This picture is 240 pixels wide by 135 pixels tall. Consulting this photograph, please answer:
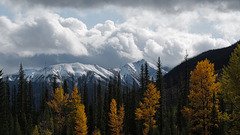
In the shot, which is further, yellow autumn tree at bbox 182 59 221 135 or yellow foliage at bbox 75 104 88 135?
yellow foliage at bbox 75 104 88 135

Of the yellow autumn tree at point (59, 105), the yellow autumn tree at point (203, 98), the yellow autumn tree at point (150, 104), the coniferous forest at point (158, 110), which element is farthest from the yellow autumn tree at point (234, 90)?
the yellow autumn tree at point (59, 105)

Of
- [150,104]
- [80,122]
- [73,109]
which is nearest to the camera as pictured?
[150,104]

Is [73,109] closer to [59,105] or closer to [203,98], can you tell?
[59,105]

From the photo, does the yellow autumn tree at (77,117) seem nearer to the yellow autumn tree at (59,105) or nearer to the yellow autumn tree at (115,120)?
the yellow autumn tree at (59,105)

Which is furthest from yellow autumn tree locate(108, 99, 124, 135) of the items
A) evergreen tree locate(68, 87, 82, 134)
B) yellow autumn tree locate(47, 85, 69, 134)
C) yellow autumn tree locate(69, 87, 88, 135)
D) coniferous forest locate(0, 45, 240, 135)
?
yellow autumn tree locate(47, 85, 69, 134)

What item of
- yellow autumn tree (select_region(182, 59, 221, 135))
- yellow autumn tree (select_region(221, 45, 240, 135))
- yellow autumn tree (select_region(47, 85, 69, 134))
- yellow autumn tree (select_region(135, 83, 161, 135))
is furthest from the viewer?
yellow autumn tree (select_region(47, 85, 69, 134))

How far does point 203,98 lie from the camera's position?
105ft

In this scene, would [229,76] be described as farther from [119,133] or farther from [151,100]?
[119,133]

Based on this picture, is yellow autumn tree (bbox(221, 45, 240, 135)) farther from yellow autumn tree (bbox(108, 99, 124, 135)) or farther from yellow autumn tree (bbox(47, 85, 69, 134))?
yellow autumn tree (bbox(108, 99, 124, 135))

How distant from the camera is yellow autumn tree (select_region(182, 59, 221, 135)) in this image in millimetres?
31312

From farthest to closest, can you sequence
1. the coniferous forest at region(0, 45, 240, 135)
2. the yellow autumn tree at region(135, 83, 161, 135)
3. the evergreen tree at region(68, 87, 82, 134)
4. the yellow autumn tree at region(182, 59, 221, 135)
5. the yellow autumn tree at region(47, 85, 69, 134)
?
the evergreen tree at region(68, 87, 82, 134) < the yellow autumn tree at region(47, 85, 69, 134) < the yellow autumn tree at region(135, 83, 161, 135) < the yellow autumn tree at region(182, 59, 221, 135) < the coniferous forest at region(0, 45, 240, 135)

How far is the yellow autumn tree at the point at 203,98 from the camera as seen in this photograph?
3131 cm

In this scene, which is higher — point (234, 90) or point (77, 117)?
point (234, 90)

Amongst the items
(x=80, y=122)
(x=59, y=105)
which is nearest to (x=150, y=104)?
(x=80, y=122)
